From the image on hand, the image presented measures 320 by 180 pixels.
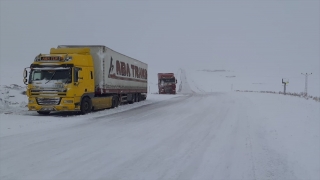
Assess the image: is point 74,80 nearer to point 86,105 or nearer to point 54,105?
point 54,105

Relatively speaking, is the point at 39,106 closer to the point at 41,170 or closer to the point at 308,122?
the point at 41,170

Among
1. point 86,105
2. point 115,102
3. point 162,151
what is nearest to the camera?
point 162,151

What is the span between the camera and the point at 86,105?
16.8 m

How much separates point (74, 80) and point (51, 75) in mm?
1200

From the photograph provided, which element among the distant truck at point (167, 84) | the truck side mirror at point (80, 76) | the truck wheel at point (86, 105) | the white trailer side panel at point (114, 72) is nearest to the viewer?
the truck side mirror at point (80, 76)

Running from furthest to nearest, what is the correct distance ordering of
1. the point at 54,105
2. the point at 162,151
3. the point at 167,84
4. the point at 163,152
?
1. the point at 167,84
2. the point at 54,105
3. the point at 162,151
4. the point at 163,152

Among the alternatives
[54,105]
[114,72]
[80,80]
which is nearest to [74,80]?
[80,80]

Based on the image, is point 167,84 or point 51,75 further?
point 167,84

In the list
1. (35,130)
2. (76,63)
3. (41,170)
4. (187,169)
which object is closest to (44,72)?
(76,63)

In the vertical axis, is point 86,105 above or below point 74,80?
below

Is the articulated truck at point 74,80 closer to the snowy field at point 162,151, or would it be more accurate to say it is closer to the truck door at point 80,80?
the truck door at point 80,80

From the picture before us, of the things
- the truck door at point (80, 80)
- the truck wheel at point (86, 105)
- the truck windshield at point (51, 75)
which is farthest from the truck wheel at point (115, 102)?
the truck windshield at point (51, 75)

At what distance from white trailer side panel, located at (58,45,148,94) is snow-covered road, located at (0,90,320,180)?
289 inches

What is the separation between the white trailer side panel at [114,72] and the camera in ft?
59.4
